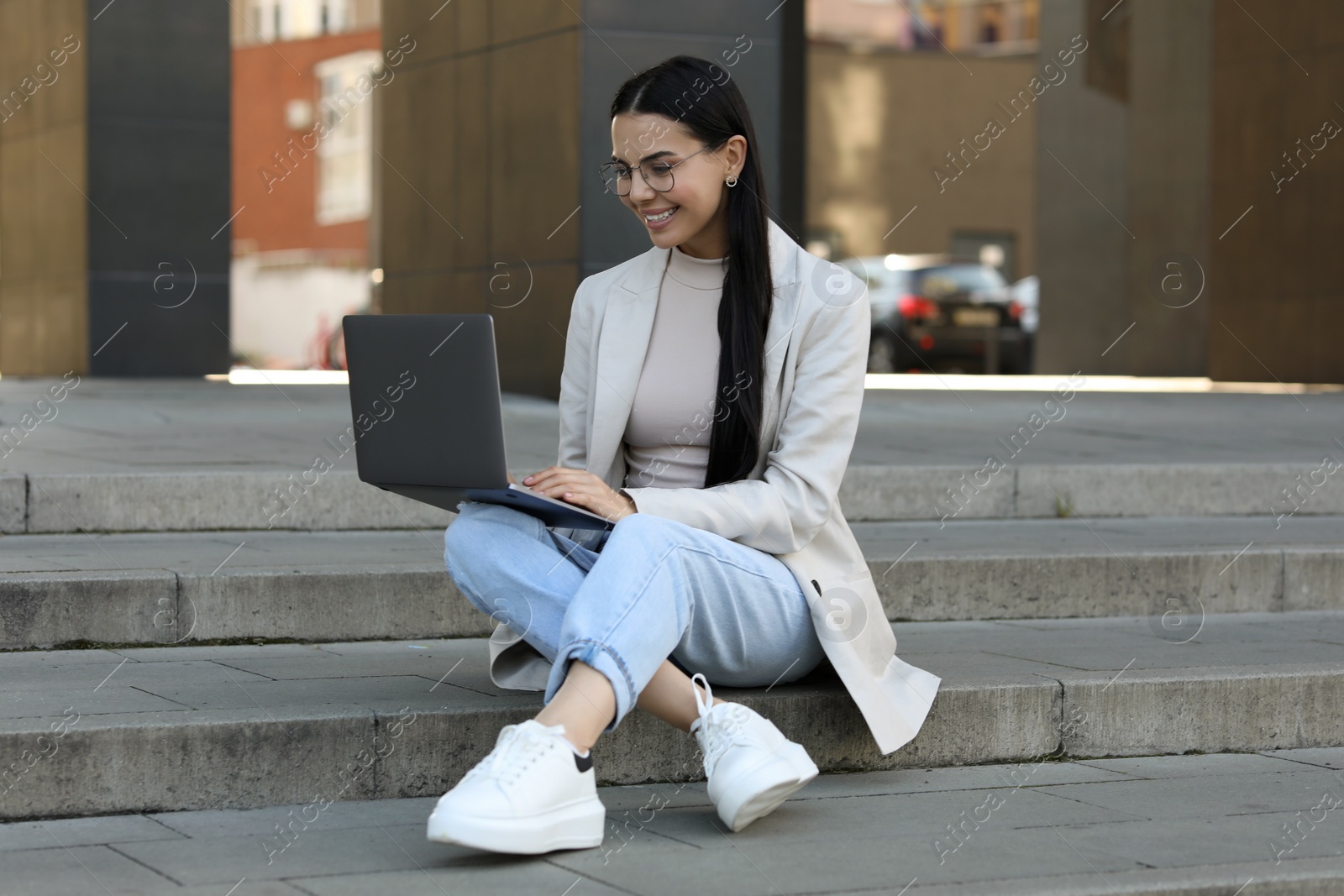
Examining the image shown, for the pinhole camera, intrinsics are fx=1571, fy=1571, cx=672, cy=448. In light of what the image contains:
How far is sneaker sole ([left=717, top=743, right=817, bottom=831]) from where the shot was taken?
2752mm

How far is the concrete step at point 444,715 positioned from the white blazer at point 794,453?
171 mm

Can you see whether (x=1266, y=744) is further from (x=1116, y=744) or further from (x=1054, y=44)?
(x=1054, y=44)

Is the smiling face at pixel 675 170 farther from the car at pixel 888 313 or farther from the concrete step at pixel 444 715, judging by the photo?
the car at pixel 888 313

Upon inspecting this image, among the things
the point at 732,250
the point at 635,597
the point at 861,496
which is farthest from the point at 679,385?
the point at 861,496

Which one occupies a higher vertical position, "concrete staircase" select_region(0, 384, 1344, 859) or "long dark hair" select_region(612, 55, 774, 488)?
"long dark hair" select_region(612, 55, 774, 488)

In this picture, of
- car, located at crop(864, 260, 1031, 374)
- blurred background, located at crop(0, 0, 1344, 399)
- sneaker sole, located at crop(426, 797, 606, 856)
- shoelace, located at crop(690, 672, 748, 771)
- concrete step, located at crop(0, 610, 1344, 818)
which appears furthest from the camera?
car, located at crop(864, 260, 1031, 374)

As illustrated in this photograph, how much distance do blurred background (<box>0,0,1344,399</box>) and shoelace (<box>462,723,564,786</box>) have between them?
1307 millimetres

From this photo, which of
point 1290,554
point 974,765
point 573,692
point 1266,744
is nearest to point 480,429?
point 573,692

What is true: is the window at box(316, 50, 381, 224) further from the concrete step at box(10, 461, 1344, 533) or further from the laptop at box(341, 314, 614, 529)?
the laptop at box(341, 314, 614, 529)

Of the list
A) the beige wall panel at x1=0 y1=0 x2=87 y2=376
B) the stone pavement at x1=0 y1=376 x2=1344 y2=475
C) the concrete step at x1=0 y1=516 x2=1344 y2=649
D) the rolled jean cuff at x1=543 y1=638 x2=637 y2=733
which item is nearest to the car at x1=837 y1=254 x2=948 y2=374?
the stone pavement at x1=0 y1=376 x2=1344 y2=475

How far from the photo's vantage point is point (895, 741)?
3135 mm

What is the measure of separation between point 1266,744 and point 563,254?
547cm

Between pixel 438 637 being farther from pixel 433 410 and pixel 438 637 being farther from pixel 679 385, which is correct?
pixel 433 410

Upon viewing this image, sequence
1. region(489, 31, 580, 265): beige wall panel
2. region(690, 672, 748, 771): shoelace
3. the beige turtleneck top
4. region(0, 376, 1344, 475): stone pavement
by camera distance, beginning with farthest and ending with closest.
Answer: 1. region(489, 31, 580, 265): beige wall panel
2. region(0, 376, 1344, 475): stone pavement
3. the beige turtleneck top
4. region(690, 672, 748, 771): shoelace
